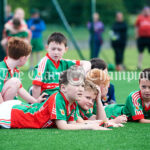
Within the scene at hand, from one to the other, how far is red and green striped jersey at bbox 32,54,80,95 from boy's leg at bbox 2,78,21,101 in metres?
0.43

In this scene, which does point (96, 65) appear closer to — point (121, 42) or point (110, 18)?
point (121, 42)

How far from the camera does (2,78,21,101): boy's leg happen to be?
4914 mm

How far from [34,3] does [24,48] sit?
3155 centimetres

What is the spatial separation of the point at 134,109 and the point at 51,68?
132cm

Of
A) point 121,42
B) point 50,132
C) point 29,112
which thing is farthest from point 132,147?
point 121,42

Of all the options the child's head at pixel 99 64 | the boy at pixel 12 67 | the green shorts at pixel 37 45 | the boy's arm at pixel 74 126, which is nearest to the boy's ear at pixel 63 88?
the boy's arm at pixel 74 126

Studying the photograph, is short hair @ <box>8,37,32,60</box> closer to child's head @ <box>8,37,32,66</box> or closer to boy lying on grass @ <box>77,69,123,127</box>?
child's head @ <box>8,37,32,66</box>

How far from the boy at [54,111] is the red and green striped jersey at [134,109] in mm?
749

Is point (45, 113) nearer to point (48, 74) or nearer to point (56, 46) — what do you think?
point (48, 74)

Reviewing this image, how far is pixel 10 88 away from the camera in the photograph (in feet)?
16.1

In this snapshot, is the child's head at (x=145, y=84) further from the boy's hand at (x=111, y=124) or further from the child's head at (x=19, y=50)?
the child's head at (x=19, y=50)

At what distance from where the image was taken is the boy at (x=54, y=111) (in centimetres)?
398

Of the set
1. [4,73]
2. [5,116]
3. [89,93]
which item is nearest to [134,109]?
[89,93]

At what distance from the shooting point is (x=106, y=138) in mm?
3684
